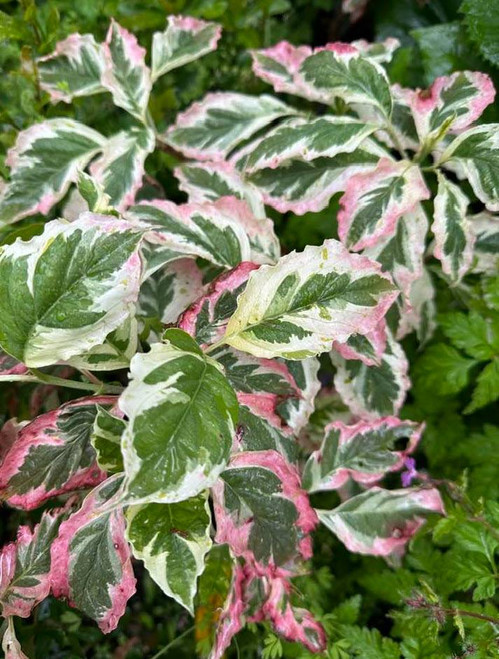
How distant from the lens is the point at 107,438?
748 millimetres

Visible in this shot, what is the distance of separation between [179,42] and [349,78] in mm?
376

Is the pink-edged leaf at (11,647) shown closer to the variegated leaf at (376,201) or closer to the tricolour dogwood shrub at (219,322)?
the tricolour dogwood shrub at (219,322)

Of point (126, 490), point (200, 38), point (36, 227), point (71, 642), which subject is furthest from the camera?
point (200, 38)

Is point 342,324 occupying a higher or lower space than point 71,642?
higher

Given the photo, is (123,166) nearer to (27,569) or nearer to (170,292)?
(170,292)

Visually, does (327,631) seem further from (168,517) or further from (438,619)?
(168,517)

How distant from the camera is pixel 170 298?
1000 millimetres

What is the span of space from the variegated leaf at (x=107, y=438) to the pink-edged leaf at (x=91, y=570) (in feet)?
0.13

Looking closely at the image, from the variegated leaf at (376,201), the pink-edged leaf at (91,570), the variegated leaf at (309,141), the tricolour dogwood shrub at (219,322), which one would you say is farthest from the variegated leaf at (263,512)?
the variegated leaf at (309,141)

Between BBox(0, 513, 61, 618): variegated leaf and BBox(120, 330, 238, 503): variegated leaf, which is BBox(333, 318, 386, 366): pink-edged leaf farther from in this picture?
BBox(0, 513, 61, 618): variegated leaf

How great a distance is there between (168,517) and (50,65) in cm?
85

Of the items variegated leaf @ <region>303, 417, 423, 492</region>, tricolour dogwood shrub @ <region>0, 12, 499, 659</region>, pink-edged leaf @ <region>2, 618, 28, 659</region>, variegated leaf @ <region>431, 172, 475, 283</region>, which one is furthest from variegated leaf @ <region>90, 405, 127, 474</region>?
variegated leaf @ <region>431, 172, 475, 283</region>

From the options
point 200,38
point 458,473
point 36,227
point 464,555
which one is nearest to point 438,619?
point 464,555

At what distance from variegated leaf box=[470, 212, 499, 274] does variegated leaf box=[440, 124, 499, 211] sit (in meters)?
0.21
